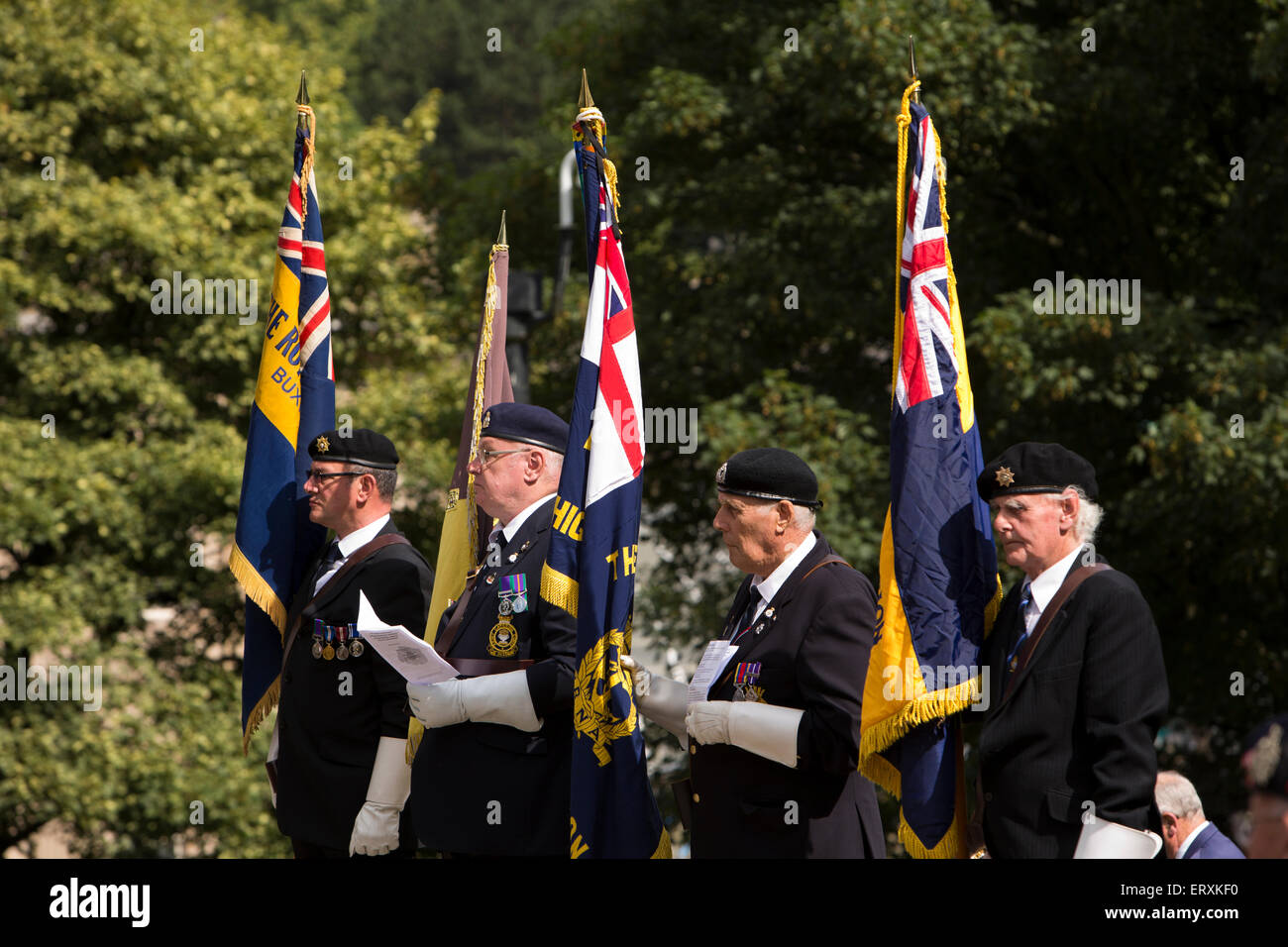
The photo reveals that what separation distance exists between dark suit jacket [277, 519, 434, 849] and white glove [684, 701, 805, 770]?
4.14 ft

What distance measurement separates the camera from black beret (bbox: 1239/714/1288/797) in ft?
8.03

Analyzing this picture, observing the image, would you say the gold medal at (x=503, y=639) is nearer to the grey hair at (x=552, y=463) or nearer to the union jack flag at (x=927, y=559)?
the grey hair at (x=552, y=463)

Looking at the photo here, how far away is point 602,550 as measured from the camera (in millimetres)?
4453

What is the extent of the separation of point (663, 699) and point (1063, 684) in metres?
1.29

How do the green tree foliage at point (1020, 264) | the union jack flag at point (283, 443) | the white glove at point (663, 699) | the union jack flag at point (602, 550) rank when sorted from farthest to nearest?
the green tree foliage at point (1020, 264), the union jack flag at point (283, 443), the white glove at point (663, 699), the union jack flag at point (602, 550)

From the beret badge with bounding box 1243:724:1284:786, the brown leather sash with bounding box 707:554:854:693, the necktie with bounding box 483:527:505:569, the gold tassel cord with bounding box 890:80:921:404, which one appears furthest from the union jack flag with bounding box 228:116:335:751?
the beret badge with bounding box 1243:724:1284:786

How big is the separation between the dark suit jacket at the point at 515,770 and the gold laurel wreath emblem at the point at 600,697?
0.15 metres

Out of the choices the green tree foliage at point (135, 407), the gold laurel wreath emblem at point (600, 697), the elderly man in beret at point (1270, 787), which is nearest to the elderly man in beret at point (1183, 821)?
the gold laurel wreath emblem at point (600, 697)

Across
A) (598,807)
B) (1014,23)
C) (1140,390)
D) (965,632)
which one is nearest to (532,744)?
(598,807)

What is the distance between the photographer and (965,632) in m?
4.27

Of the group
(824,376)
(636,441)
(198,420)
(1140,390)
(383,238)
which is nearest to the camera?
(636,441)

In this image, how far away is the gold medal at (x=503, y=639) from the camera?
15.0 feet
